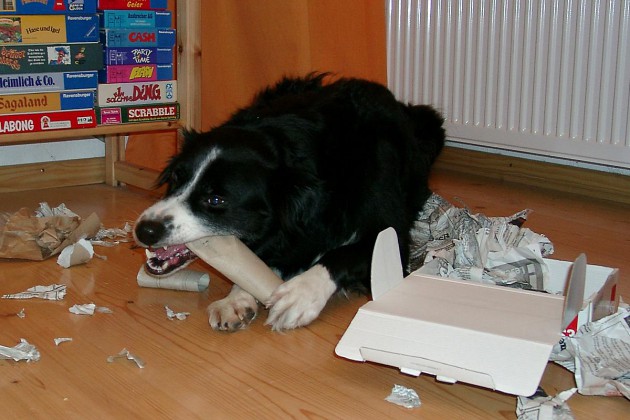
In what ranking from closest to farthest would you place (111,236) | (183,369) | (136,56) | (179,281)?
(183,369) < (179,281) < (111,236) < (136,56)

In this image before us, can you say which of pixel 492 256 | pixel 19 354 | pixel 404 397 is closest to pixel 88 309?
pixel 19 354

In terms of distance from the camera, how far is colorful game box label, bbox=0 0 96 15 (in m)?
2.21

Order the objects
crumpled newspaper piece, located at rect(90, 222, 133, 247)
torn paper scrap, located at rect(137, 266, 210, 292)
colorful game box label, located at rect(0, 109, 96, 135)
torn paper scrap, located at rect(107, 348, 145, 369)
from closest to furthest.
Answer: torn paper scrap, located at rect(107, 348, 145, 369), torn paper scrap, located at rect(137, 266, 210, 292), crumpled newspaper piece, located at rect(90, 222, 133, 247), colorful game box label, located at rect(0, 109, 96, 135)

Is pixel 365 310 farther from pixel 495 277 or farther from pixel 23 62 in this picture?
pixel 23 62

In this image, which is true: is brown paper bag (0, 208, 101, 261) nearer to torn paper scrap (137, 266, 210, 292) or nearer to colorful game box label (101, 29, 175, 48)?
torn paper scrap (137, 266, 210, 292)

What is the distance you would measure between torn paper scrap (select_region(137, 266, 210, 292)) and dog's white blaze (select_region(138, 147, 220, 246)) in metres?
0.24

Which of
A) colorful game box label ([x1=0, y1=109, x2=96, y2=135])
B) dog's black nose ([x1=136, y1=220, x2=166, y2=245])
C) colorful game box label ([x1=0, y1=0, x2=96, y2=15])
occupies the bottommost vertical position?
dog's black nose ([x1=136, y1=220, x2=166, y2=245])

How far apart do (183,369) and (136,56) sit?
138 cm

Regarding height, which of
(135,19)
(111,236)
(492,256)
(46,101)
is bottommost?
(111,236)

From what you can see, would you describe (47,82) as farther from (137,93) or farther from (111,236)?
(111,236)

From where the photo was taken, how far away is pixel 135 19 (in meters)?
2.44

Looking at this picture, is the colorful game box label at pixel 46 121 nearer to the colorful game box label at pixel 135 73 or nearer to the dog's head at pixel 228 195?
the colorful game box label at pixel 135 73

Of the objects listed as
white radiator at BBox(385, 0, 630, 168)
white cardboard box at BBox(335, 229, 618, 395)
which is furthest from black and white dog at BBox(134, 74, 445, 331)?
white radiator at BBox(385, 0, 630, 168)

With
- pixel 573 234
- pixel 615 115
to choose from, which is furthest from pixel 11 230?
pixel 615 115
